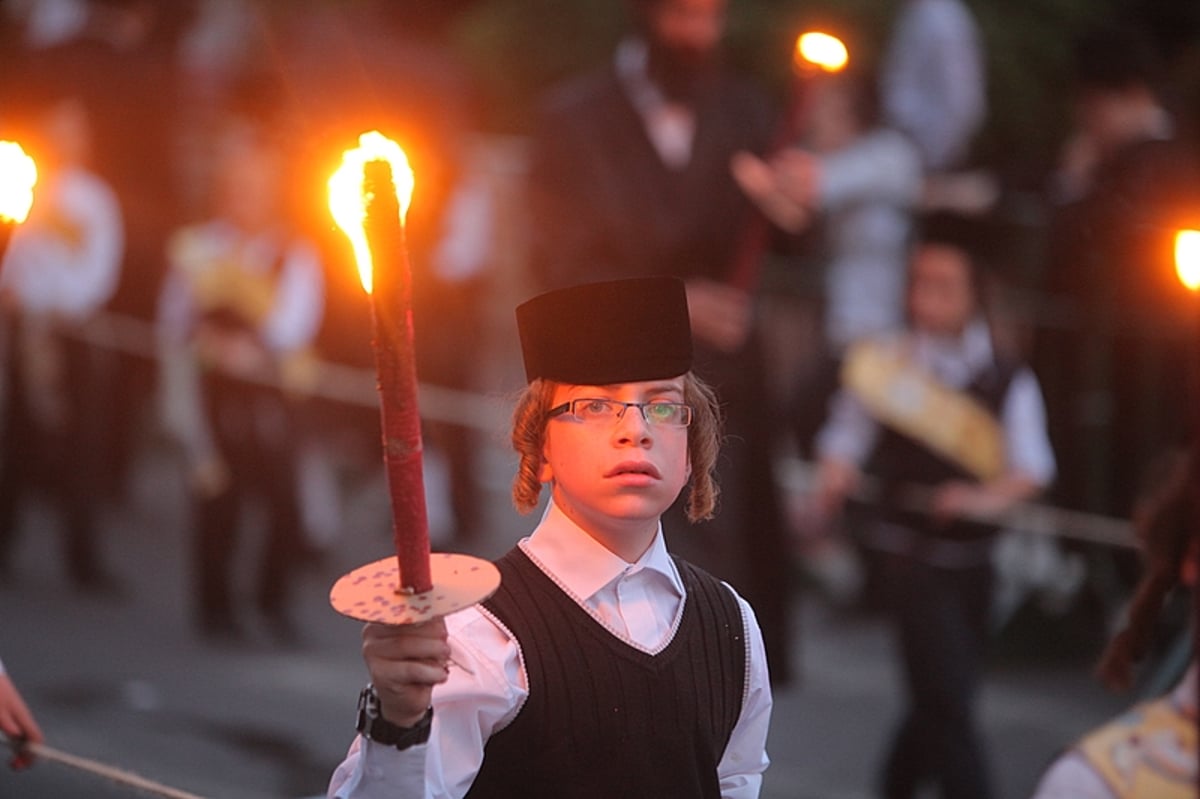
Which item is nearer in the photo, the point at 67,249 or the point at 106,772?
the point at 106,772

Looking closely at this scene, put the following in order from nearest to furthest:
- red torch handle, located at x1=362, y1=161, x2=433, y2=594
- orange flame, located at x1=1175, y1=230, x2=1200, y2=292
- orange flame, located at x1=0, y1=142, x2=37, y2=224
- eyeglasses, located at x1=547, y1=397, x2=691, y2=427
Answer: red torch handle, located at x1=362, y1=161, x2=433, y2=594, orange flame, located at x1=1175, y1=230, x2=1200, y2=292, eyeglasses, located at x1=547, y1=397, x2=691, y2=427, orange flame, located at x1=0, y1=142, x2=37, y2=224

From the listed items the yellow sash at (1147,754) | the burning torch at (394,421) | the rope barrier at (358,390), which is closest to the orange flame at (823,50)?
the yellow sash at (1147,754)

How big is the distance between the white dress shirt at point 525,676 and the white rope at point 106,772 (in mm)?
364

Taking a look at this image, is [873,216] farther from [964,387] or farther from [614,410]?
[614,410]

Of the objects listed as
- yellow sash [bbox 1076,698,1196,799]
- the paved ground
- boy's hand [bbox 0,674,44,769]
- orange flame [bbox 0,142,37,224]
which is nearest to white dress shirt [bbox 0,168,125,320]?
the paved ground

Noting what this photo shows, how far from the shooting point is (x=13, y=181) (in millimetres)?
2496

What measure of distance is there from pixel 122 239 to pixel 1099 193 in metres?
4.15

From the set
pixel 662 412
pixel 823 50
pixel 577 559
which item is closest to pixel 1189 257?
pixel 662 412

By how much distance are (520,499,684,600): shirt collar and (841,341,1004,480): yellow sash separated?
3.24 meters

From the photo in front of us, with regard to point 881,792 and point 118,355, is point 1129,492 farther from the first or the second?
point 118,355

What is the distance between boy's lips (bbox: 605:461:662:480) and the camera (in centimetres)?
230

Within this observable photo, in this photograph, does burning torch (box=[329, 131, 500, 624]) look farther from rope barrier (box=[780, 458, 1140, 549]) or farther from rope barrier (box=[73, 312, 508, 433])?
rope barrier (box=[73, 312, 508, 433])

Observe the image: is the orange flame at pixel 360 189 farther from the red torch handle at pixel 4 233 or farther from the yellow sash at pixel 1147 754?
the yellow sash at pixel 1147 754

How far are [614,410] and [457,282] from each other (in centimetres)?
563
